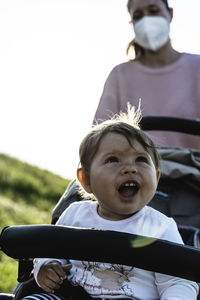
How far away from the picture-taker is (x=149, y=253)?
48.1 inches

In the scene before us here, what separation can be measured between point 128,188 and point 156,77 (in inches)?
75.0

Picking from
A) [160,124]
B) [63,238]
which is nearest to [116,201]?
[63,238]

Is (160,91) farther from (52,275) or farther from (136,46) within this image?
(52,275)

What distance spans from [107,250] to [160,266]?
13 centimetres

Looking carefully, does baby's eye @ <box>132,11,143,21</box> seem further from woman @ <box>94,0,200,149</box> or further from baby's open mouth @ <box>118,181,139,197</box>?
baby's open mouth @ <box>118,181,139,197</box>

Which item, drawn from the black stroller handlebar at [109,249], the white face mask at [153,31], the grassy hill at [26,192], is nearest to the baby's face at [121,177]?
the black stroller handlebar at [109,249]

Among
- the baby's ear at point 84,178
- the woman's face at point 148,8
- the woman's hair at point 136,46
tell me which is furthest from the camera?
the woman's hair at point 136,46

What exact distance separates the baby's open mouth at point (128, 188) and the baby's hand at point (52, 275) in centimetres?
31

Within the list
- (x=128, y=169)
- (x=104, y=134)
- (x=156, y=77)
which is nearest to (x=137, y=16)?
(x=156, y=77)

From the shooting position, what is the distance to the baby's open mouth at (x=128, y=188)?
1.74 metres

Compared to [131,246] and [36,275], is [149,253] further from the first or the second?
[36,275]

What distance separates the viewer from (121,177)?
1748 mm

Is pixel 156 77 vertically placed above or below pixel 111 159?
below

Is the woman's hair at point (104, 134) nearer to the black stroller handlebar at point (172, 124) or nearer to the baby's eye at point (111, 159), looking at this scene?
the baby's eye at point (111, 159)
